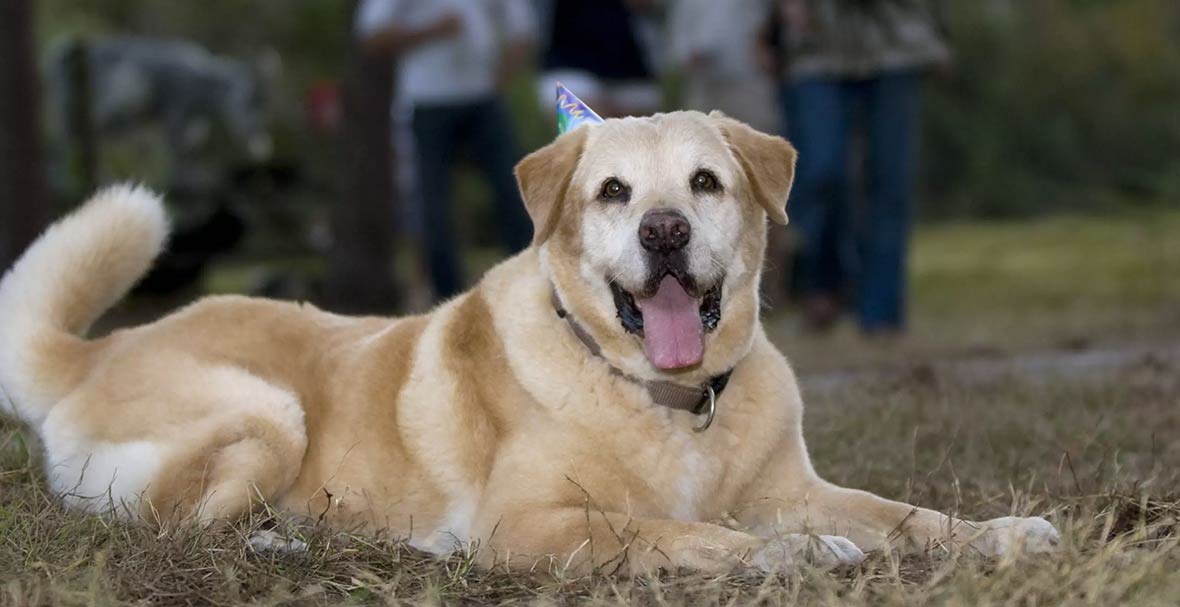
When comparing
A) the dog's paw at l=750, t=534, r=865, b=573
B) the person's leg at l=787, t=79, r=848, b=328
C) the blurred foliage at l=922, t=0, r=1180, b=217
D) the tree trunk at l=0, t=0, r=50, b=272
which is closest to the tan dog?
the dog's paw at l=750, t=534, r=865, b=573

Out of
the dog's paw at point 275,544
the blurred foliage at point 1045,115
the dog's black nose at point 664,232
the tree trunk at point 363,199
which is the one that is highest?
the dog's black nose at point 664,232

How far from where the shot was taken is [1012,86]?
1828cm

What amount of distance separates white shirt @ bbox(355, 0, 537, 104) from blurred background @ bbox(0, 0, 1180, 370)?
0.02 meters

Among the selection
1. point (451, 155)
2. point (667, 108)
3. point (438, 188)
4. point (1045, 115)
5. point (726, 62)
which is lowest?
point (1045, 115)

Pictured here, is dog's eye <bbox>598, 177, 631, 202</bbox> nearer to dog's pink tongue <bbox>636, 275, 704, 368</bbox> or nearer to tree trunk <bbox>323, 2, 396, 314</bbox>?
dog's pink tongue <bbox>636, 275, 704, 368</bbox>

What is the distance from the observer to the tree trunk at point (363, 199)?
10.5 meters

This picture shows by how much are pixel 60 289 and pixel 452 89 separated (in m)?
4.18

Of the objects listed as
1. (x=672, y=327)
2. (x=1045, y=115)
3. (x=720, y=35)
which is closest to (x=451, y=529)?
(x=672, y=327)

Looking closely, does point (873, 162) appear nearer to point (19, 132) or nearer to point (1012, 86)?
point (19, 132)

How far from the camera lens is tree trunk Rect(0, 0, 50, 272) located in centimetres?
838

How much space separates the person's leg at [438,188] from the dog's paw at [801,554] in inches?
199

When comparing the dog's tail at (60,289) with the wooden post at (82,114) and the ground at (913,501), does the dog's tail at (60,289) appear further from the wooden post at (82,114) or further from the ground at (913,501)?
the wooden post at (82,114)

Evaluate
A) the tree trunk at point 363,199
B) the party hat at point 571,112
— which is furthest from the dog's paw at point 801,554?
the tree trunk at point 363,199

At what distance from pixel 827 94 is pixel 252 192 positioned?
7001 mm
